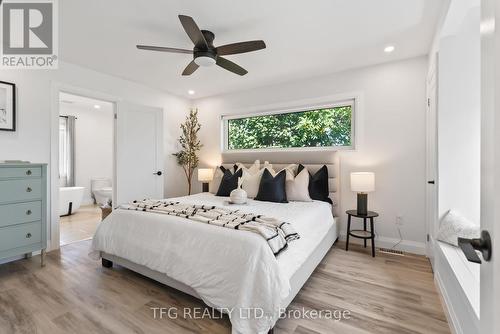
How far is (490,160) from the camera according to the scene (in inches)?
23.8

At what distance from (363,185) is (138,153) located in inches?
133

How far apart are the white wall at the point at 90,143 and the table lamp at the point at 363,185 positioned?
5737 millimetres

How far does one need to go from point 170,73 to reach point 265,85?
5.00 feet

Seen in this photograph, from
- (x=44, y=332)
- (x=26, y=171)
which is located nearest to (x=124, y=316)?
(x=44, y=332)

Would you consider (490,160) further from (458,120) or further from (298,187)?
(298,187)

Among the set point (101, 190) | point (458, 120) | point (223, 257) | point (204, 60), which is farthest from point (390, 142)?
point (101, 190)

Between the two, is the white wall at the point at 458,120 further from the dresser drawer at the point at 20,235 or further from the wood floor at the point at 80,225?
the wood floor at the point at 80,225

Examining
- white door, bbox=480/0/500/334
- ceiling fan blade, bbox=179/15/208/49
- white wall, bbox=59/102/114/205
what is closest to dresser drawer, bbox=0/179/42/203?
ceiling fan blade, bbox=179/15/208/49

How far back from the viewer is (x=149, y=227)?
2.14 m

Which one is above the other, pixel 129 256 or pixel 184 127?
pixel 184 127

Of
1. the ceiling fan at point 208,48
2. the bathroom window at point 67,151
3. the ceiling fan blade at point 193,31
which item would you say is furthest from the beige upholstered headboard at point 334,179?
the bathroom window at point 67,151

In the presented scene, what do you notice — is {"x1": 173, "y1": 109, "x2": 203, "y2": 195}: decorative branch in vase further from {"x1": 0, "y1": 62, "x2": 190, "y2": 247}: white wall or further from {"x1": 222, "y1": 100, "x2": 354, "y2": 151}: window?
{"x1": 0, "y1": 62, "x2": 190, "y2": 247}: white wall

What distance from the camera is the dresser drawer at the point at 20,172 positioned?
7.63ft

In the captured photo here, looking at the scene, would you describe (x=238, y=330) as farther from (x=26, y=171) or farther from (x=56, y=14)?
(x=56, y=14)
